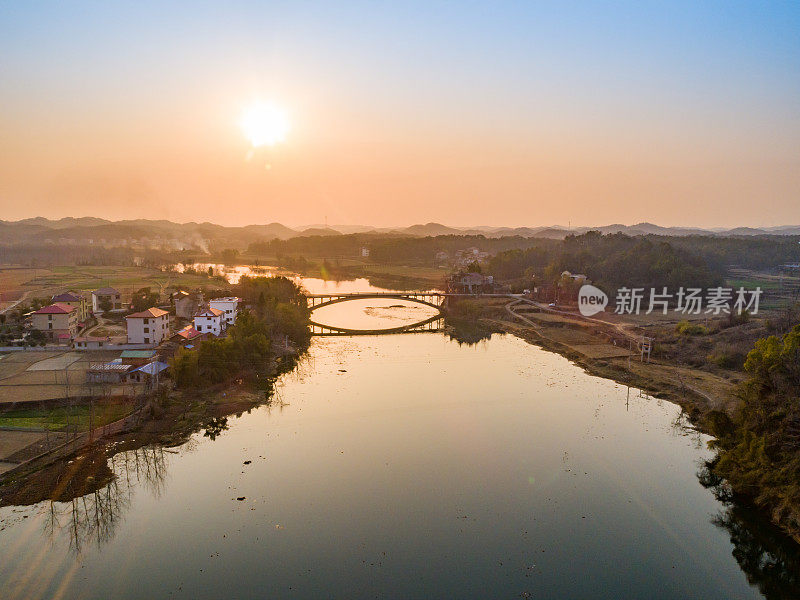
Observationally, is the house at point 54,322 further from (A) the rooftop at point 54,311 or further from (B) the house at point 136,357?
(B) the house at point 136,357

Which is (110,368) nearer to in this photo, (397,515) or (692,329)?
(397,515)

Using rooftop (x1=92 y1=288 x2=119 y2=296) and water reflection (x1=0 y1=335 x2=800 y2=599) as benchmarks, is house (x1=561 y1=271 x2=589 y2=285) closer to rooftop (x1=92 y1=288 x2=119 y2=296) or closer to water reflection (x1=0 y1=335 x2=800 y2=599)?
water reflection (x1=0 y1=335 x2=800 y2=599)

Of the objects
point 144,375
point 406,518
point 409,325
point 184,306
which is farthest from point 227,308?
point 406,518

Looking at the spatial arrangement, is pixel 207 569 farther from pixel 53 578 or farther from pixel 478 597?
pixel 478 597

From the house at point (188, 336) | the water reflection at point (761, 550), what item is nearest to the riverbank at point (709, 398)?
the water reflection at point (761, 550)

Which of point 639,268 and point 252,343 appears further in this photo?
point 639,268

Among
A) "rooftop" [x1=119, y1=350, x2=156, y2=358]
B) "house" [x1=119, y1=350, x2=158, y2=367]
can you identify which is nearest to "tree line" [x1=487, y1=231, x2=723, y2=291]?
"rooftop" [x1=119, y1=350, x2=156, y2=358]

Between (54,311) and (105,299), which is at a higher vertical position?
(54,311)
